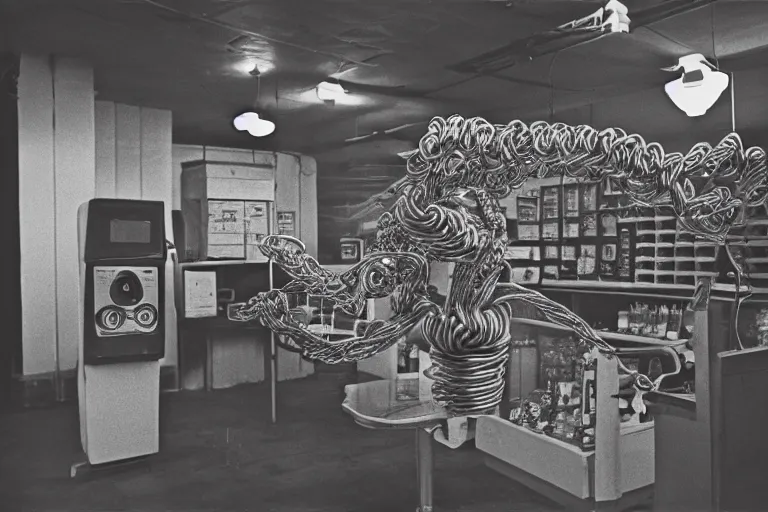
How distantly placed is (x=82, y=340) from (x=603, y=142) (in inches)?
37.0

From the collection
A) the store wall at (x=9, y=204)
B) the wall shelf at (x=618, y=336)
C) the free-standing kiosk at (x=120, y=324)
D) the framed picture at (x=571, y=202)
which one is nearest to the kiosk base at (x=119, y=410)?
the free-standing kiosk at (x=120, y=324)

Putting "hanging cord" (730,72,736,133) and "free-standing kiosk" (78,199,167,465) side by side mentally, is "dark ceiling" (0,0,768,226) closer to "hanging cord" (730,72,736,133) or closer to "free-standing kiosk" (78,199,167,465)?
"hanging cord" (730,72,736,133)

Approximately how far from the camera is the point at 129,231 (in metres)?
0.86

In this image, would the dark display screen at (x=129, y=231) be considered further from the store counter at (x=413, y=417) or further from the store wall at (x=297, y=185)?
the store counter at (x=413, y=417)

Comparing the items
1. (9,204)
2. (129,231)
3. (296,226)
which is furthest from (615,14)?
(9,204)

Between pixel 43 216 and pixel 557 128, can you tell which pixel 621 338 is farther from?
Answer: pixel 43 216

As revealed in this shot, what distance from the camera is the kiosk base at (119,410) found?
878 mm

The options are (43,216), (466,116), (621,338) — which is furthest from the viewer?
(621,338)

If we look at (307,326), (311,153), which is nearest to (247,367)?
(307,326)

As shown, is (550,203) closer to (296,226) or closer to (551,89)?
(551,89)

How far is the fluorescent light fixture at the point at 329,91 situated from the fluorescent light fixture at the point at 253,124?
96 mm

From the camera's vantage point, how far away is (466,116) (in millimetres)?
993

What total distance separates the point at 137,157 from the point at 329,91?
319 millimetres

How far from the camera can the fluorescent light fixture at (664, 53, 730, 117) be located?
1125 millimetres
